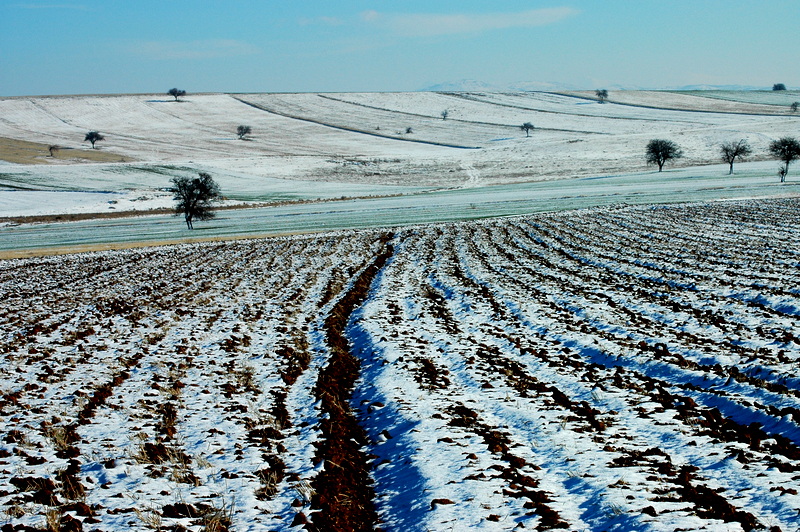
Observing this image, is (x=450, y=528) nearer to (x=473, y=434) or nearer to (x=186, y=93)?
(x=473, y=434)

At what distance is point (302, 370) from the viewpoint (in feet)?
38.8

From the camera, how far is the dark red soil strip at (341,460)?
632 cm

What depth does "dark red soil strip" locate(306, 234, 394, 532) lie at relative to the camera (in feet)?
20.7

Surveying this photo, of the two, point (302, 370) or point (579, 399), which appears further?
point (302, 370)

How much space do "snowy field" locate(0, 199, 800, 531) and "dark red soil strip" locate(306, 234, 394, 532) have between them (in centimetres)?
4

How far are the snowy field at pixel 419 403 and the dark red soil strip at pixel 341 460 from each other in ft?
0.12

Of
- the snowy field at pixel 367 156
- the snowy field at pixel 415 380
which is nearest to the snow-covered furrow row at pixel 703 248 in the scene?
A: the snowy field at pixel 415 380

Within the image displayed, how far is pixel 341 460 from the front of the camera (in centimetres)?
770

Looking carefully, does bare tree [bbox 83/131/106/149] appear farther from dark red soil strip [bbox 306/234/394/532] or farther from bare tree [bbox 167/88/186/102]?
dark red soil strip [bbox 306/234/394/532]

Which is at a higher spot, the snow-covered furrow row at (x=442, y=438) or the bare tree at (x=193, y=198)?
the bare tree at (x=193, y=198)

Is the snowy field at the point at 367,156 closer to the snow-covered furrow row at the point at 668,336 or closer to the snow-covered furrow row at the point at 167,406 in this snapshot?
the snow-covered furrow row at the point at 167,406

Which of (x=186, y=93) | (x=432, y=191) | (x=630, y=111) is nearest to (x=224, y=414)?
(x=432, y=191)

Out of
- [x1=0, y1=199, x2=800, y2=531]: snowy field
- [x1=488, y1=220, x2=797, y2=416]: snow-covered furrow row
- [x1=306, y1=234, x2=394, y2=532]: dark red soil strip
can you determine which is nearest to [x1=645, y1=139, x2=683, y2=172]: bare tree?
[x1=0, y1=199, x2=800, y2=531]: snowy field

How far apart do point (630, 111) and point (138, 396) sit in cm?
15889
